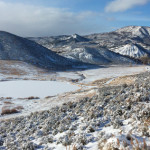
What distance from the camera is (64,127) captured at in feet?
29.5

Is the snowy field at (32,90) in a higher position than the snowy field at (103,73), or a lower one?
lower

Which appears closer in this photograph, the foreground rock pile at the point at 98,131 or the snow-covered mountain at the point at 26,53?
the foreground rock pile at the point at 98,131

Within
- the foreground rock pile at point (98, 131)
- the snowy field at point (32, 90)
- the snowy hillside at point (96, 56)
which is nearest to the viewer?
the foreground rock pile at point (98, 131)

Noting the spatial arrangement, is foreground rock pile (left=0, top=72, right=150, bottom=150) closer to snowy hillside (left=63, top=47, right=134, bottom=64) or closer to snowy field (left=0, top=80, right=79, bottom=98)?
snowy field (left=0, top=80, right=79, bottom=98)

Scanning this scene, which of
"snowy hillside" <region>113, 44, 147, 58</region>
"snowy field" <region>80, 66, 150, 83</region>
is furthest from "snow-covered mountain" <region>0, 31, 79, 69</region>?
"snowy hillside" <region>113, 44, 147, 58</region>

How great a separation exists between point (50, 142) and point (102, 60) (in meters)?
128

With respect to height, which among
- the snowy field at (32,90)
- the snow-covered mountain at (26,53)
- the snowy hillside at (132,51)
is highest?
the snowy hillside at (132,51)

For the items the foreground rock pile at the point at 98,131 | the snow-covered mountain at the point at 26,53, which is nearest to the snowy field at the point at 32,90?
the foreground rock pile at the point at 98,131

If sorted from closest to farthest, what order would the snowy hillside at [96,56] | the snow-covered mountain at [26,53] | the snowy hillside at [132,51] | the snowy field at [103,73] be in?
the snowy field at [103,73], the snow-covered mountain at [26,53], the snowy hillside at [96,56], the snowy hillside at [132,51]

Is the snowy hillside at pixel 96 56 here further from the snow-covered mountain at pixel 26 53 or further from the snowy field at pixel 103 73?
the snowy field at pixel 103 73

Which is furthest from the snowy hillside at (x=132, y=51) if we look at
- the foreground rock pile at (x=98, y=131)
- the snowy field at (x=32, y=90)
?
the foreground rock pile at (x=98, y=131)

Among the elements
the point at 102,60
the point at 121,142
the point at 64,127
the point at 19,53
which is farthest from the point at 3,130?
the point at 102,60

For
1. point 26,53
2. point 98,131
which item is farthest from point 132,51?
point 98,131

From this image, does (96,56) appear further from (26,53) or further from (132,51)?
(26,53)
